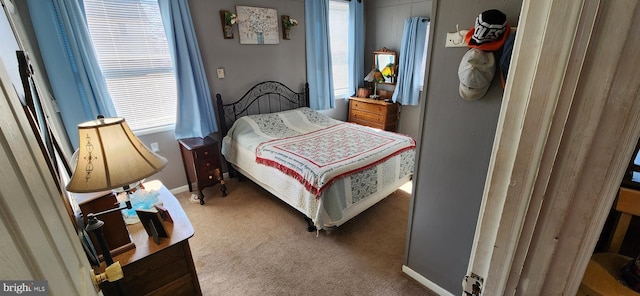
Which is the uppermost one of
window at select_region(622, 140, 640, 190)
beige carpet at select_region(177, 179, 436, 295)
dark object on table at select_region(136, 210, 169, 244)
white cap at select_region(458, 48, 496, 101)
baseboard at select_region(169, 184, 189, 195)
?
white cap at select_region(458, 48, 496, 101)

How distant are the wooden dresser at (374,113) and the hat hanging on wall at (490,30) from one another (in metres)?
3.03

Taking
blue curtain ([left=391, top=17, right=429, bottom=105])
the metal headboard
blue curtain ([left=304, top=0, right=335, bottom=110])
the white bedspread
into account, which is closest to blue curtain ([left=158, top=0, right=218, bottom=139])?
the metal headboard

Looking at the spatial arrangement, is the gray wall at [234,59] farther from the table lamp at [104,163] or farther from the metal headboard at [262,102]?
the table lamp at [104,163]

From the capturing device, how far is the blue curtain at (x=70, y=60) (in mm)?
2135

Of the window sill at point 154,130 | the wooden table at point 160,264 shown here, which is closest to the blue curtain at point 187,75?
the window sill at point 154,130

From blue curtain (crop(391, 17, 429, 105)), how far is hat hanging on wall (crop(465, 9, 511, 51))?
2953 millimetres

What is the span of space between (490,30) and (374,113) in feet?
10.6

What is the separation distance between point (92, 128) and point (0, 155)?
707 mm

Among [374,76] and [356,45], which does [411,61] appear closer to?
[374,76]

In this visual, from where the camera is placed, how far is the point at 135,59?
268cm

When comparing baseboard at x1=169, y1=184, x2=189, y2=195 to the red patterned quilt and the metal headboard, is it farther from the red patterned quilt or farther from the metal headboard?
the red patterned quilt

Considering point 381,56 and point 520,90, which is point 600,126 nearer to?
point 520,90

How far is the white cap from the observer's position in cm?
119

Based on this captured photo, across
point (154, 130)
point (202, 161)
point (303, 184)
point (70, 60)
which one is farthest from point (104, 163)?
point (154, 130)
